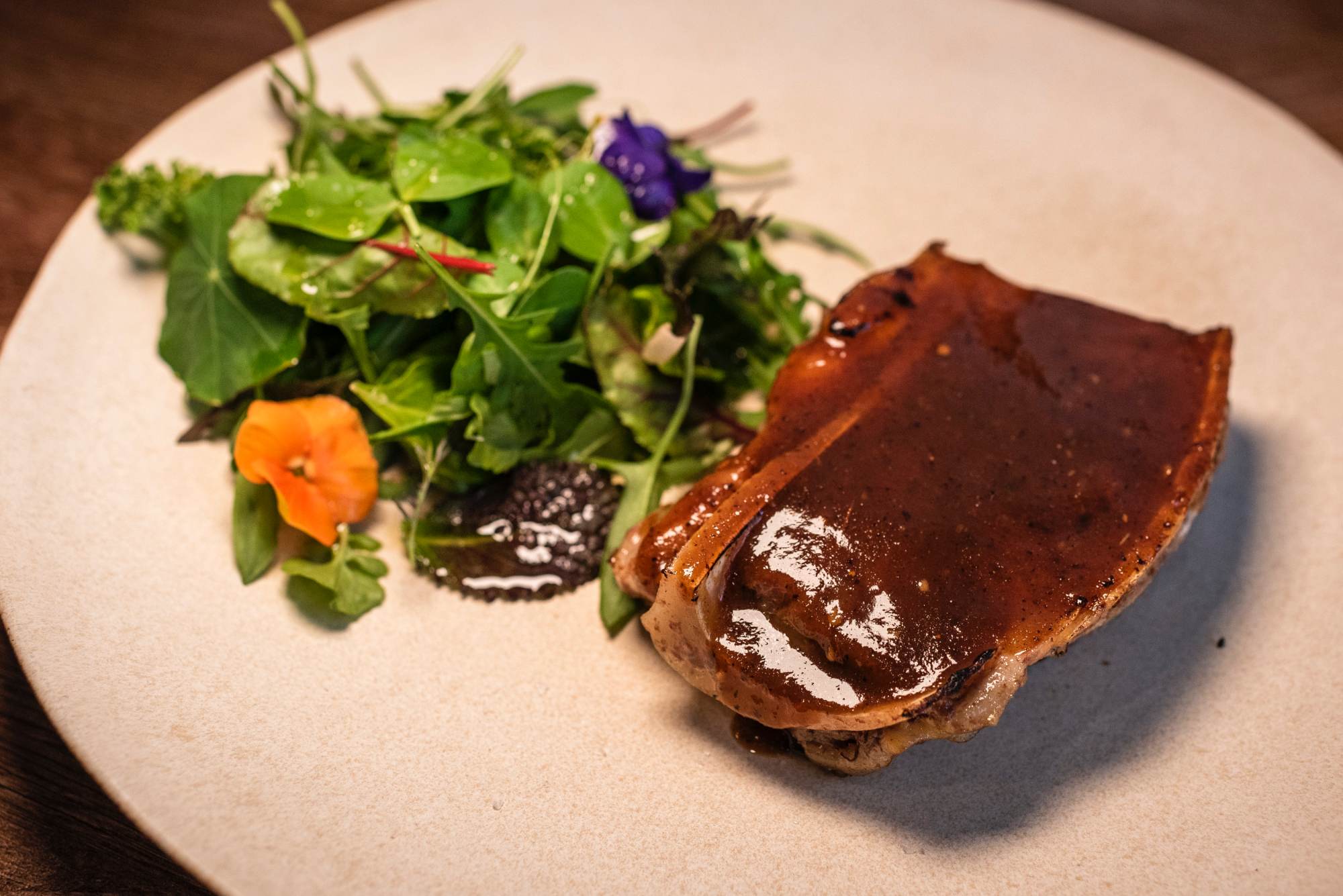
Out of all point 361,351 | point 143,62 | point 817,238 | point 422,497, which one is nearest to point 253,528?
point 422,497

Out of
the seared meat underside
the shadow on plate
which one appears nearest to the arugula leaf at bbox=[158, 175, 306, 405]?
the seared meat underside

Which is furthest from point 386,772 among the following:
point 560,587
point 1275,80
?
point 1275,80

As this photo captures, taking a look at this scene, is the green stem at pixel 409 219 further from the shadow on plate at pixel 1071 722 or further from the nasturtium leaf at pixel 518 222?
the shadow on plate at pixel 1071 722

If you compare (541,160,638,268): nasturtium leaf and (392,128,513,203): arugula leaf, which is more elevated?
(392,128,513,203): arugula leaf

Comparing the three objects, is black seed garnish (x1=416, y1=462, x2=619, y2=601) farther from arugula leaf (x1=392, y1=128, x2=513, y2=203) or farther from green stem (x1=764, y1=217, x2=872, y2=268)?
green stem (x1=764, y1=217, x2=872, y2=268)

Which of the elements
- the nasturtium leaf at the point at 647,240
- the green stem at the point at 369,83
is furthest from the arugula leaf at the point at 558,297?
the green stem at the point at 369,83

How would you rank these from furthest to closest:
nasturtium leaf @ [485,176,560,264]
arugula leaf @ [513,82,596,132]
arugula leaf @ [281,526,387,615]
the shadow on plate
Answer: arugula leaf @ [513,82,596,132] < nasturtium leaf @ [485,176,560,264] < arugula leaf @ [281,526,387,615] < the shadow on plate

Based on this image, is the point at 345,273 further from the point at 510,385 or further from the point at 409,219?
the point at 510,385
